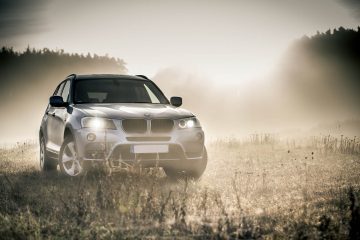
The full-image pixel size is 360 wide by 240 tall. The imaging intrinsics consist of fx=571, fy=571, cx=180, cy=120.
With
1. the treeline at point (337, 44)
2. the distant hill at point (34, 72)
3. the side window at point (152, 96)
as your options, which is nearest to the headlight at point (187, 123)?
the side window at point (152, 96)

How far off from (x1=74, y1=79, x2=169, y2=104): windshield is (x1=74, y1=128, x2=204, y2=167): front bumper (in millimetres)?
1473

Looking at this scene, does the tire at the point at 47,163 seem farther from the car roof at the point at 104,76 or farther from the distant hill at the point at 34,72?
the distant hill at the point at 34,72

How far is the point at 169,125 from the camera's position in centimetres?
879

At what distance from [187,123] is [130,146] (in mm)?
1072

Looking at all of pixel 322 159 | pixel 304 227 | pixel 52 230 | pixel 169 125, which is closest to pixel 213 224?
pixel 304 227

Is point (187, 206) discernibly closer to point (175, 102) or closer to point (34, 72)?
point (175, 102)

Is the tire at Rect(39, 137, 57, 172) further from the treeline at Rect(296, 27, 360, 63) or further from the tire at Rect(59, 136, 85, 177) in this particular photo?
the treeline at Rect(296, 27, 360, 63)

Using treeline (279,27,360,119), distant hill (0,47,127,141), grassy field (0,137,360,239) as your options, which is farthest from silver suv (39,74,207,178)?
distant hill (0,47,127,141)

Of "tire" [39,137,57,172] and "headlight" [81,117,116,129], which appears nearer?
"headlight" [81,117,116,129]

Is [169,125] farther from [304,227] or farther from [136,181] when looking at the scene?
[304,227]

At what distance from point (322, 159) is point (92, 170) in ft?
22.4

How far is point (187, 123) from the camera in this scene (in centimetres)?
899

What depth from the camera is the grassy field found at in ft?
17.5

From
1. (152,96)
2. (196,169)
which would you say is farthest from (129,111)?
(152,96)
